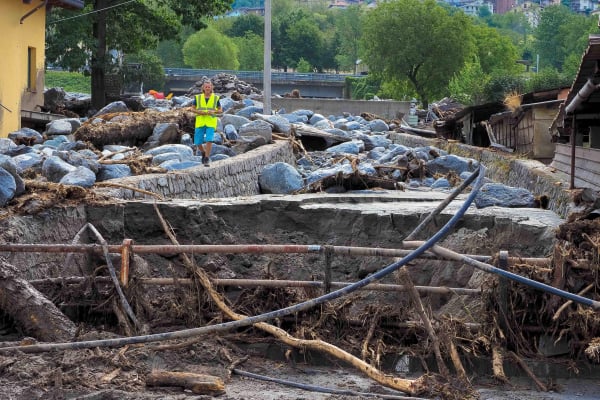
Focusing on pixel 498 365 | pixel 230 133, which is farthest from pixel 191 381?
pixel 230 133

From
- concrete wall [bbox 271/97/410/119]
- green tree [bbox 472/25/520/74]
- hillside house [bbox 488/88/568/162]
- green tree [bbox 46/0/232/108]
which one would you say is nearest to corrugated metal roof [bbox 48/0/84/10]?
green tree [bbox 46/0/232/108]

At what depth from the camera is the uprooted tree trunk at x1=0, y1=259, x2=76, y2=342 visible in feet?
25.7

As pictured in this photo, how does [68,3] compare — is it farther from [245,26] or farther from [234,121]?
[245,26]

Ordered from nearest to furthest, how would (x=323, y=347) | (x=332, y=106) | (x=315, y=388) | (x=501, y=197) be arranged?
(x=315, y=388) → (x=323, y=347) → (x=501, y=197) → (x=332, y=106)

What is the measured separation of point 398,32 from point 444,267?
55914 mm

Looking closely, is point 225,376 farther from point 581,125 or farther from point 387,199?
point 581,125

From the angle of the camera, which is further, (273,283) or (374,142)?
(374,142)

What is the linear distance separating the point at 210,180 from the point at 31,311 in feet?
22.7

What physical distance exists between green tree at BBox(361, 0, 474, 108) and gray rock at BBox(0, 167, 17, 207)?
55.2m

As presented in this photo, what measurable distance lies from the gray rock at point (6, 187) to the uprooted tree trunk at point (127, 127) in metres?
9.02

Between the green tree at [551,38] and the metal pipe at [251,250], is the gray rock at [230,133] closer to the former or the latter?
the metal pipe at [251,250]

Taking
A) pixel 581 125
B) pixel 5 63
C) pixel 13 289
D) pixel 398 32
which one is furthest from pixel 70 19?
pixel 398 32

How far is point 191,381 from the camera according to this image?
21.8 feet

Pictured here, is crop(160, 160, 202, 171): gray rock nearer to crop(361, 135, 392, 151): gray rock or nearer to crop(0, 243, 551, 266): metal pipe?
crop(0, 243, 551, 266): metal pipe
